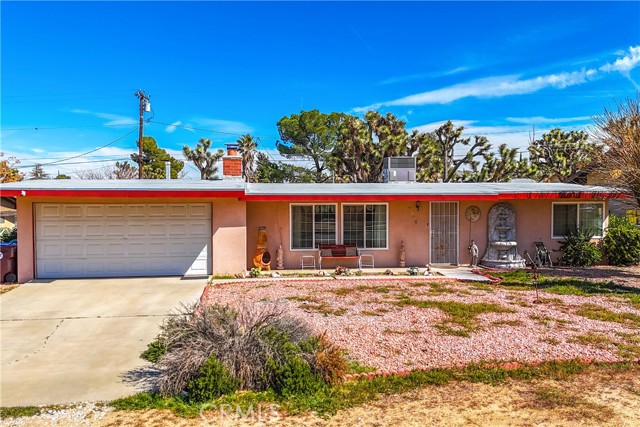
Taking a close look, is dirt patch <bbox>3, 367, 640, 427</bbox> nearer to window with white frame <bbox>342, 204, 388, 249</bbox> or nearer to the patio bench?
the patio bench

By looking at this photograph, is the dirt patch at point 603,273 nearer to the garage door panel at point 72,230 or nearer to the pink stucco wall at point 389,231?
the pink stucco wall at point 389,231

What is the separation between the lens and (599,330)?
683 centimetres

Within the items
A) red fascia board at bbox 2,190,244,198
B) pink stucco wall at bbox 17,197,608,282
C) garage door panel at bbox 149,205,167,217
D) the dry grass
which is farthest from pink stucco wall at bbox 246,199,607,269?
the dry grass

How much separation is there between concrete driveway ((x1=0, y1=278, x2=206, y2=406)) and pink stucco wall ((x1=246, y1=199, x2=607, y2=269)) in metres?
2.76

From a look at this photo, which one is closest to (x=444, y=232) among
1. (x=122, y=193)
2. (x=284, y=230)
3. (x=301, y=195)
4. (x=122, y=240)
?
(x=301, y=195)

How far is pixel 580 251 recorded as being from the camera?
13.5 metres

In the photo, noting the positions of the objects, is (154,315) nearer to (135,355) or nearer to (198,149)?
(135,355)

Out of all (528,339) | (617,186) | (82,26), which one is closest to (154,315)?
(528,339)

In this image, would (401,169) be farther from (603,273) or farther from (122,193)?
(122,193)

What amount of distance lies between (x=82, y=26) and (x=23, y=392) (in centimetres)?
1756

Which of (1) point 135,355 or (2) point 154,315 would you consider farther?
(2) point 154,315

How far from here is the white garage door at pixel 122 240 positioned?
11.5 m

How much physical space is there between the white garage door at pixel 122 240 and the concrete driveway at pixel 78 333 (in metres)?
0.70

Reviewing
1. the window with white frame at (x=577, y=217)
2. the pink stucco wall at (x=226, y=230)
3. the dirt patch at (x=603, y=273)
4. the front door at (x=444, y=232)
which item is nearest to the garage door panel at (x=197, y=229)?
the pink stucco wall at (x=226, y=230)
